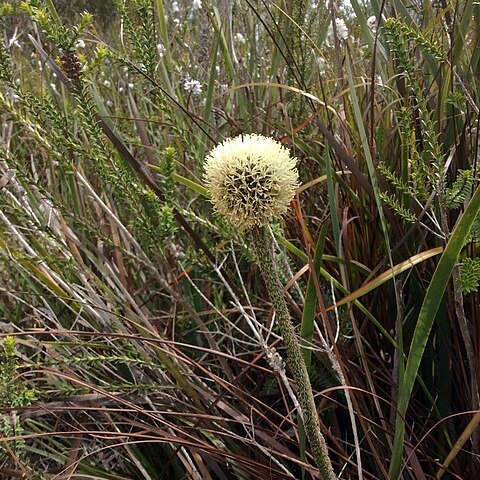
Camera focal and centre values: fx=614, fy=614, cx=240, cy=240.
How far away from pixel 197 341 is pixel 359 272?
1.28 feet

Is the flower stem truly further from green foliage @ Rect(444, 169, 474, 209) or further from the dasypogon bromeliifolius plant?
green foliage @ Rect(444, 169, 474, 209)

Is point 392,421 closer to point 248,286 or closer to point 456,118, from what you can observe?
point 248,286

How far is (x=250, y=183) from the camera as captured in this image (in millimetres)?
671

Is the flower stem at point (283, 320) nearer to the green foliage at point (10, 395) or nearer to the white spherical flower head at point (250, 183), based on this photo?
the white spherical flower head at point (250, 183)

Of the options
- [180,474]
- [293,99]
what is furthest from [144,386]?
[293,99]

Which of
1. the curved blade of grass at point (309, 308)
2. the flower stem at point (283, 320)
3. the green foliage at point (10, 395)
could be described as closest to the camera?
the flower stem at point (283, 320)

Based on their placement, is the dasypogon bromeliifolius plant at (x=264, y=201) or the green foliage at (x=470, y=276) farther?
the green foliage at (x=470, y=276)

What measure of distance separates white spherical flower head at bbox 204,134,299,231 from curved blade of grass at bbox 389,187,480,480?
0.66 ft

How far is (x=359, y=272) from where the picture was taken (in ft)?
3.92

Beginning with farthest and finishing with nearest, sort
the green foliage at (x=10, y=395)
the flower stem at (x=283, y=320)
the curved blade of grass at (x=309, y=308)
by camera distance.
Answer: the green foliage at (x=10, y=395)
the curved blade of grass at (x=309, y=308)
the flower stem at (x=283, y=320)

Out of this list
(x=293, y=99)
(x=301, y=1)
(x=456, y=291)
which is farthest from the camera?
(x=293, y=99)

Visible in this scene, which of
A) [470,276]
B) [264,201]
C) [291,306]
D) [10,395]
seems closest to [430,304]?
[470,276]

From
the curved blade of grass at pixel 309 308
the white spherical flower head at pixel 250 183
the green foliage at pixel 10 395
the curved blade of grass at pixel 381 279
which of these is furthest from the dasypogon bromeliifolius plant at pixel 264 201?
the green foliage at pixel 10 395

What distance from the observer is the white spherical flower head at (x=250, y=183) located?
0.66 meters
